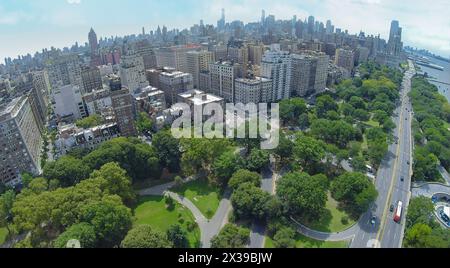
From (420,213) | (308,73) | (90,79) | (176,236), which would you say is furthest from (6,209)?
(308,73)

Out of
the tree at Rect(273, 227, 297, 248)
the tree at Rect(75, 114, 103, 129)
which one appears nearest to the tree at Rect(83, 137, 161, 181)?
the tree at Rect(75, 114, 103, 129)

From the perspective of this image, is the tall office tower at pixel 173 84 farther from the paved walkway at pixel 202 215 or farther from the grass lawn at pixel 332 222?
the grass lawn at pixel 332 222

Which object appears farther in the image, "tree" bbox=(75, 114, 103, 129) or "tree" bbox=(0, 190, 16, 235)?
"tree" bbox=(75, 114, 103, 129)

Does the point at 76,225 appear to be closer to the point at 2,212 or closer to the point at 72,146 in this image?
the point at 2,212

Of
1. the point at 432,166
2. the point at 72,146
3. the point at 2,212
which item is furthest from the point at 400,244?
the point at 72,146

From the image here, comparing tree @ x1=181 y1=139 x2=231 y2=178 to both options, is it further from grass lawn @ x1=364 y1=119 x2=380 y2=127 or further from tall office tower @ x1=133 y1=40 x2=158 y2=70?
tall office tower @ x1=133 y1=40 x2=158 y2=70

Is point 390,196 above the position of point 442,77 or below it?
above

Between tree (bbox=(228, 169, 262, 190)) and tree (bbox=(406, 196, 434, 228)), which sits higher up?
tree (bbox=(228, 169, 262, 190))

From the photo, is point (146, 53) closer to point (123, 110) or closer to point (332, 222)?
point (123, 110)
